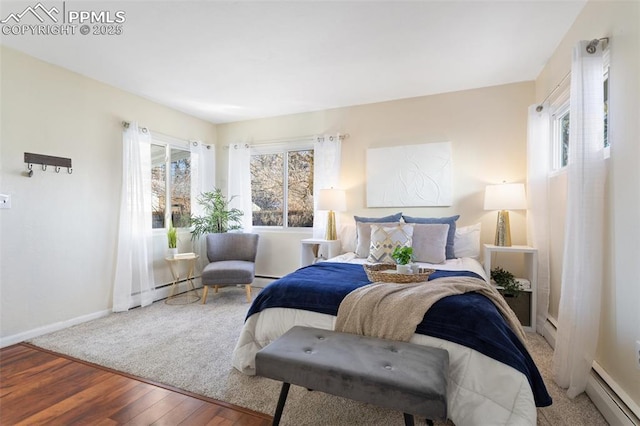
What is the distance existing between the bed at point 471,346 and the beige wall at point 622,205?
1.80ft

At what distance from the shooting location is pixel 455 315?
5.14 ft

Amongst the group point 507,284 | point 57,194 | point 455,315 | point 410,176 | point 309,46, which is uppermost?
point 309,46

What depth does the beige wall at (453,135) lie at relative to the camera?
11.0 ft

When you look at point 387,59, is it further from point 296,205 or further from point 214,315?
point 214,315

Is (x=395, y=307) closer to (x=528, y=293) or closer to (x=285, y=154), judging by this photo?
(x=528, y=293)

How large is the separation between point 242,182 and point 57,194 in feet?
7.22

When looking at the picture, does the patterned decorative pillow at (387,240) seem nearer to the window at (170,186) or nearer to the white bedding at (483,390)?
the white bedding at (483,390)

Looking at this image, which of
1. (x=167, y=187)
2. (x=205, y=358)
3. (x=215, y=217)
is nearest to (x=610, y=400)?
(x=205, y=358)

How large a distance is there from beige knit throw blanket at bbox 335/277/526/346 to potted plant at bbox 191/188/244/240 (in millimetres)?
3093

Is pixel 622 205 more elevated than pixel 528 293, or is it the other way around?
pixel 622 205

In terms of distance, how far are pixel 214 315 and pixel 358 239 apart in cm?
179

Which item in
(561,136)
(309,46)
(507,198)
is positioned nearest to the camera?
(309,46)

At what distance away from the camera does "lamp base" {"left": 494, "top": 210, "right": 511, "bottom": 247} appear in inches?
120

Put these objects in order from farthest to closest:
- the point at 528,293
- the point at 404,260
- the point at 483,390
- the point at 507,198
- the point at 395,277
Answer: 1. the point at 507,198
2. the point at 528,293
3. the point at 404,260
4. the point at 395,277
5. the point at 483,390
